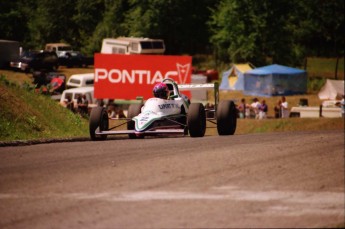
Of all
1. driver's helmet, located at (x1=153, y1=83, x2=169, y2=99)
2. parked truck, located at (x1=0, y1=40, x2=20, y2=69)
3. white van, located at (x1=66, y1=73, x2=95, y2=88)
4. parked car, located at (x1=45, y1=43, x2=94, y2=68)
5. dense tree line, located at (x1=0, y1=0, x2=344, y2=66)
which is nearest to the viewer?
driver's helmet, located at (x1=153, y1=83, x2=169, y2=99)

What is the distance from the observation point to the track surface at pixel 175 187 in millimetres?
9242

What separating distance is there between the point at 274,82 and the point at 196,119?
114 feet

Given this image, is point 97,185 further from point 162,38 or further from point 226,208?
point 162,38

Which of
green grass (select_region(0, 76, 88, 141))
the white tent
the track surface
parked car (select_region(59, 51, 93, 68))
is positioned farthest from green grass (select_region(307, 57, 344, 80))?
the track surface

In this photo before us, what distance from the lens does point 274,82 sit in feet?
172

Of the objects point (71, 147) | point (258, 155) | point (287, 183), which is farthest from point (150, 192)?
point (71, 147)

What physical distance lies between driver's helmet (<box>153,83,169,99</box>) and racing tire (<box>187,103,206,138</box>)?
1024mm

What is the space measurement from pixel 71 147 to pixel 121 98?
2187 cm

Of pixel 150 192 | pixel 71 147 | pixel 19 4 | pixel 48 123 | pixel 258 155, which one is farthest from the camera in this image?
pixel 19 4

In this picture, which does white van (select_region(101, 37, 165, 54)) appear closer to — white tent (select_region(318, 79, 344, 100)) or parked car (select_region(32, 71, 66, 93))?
parked car (select_region(32, 71, 66, 93))

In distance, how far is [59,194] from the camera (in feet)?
34.1

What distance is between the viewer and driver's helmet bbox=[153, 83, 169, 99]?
1900 cm

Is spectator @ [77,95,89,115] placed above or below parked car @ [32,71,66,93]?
below

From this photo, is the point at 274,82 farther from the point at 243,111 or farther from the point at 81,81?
the point at 243,111
